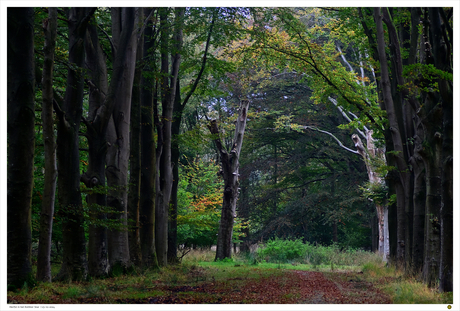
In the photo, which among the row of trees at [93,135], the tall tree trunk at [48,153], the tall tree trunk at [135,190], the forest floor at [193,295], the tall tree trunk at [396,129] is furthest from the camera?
the tall tree trunk at [135,190]

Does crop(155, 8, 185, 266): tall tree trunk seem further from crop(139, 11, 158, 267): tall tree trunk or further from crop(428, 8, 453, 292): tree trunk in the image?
crop(428, 8, 453, 292): tree trunk

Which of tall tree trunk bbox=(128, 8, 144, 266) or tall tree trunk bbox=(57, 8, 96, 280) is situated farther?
tall tree trunk bbox=(128, 8, 144, 266)

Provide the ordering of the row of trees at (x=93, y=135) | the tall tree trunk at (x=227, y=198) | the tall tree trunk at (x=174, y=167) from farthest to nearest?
1. the tall tree trunk at (x=227, y=198)
2. the tall tree trunk at (x=174, y=167)
3. the row of trees at (x=93, y=135)

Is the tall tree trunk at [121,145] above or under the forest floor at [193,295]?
above

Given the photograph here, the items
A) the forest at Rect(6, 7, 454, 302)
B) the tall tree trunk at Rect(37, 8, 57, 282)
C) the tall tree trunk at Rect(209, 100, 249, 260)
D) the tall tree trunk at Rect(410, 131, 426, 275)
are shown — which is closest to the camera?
the forest at Rect(6, 7, 454, 302)

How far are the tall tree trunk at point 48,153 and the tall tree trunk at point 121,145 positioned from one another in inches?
106

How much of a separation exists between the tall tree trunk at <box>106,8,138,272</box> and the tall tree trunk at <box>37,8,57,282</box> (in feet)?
8.81

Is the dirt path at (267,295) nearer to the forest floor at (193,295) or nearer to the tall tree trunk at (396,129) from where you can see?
the forest floor at (193,295)

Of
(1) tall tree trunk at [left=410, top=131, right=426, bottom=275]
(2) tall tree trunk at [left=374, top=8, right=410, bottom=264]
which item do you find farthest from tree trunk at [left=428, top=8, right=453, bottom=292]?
(2) tall tree trunk at [left=374, top=8, right=410, bottom=264]

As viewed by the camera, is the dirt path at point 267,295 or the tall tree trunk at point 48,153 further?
the tall tree trunk at point 48,153

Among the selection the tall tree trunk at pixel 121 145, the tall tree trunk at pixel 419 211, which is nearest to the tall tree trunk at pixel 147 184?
the tall tree trunk at pixel 121 145

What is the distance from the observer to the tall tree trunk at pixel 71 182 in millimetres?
8359

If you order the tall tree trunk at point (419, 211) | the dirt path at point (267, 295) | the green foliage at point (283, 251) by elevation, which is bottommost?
the green foliage at point (283, 251)

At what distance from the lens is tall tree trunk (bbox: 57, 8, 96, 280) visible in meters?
8.36
